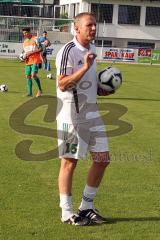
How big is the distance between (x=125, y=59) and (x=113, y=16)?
18361 mm

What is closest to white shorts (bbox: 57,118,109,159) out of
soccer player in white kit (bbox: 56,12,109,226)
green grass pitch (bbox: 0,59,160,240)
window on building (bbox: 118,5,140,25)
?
soccer player in white kit (bbox: 56,12,109,226)

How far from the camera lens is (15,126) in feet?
39.0

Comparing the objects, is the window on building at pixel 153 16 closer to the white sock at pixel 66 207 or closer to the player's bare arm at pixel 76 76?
the white sock at pixel 66 207

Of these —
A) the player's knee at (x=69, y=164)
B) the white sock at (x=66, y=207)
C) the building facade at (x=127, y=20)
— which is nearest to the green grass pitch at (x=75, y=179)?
the white sock at (x=66, y=207)

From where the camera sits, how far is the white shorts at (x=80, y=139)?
19.0 feet

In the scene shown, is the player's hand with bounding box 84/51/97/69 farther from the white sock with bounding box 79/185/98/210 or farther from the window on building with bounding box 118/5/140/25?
the window on building with bounding box 118/5/140/25

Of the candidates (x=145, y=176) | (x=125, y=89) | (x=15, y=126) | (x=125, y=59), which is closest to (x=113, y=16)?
(x=125, y=59)

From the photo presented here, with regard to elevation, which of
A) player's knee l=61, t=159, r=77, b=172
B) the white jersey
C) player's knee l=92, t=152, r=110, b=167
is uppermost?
the white jersey

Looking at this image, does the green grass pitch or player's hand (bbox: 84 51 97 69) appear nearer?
player's hand (bbox: 84 51 97 69)

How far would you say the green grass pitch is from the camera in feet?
19.1

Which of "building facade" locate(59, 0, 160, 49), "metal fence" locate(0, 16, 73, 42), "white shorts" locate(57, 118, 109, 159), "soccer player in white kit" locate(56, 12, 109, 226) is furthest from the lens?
"building facade" locate(59, 0, 160, 49)

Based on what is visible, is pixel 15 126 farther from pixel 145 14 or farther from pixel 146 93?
pixel 145 14

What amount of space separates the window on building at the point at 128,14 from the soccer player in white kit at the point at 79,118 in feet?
178

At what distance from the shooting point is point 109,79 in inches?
237
